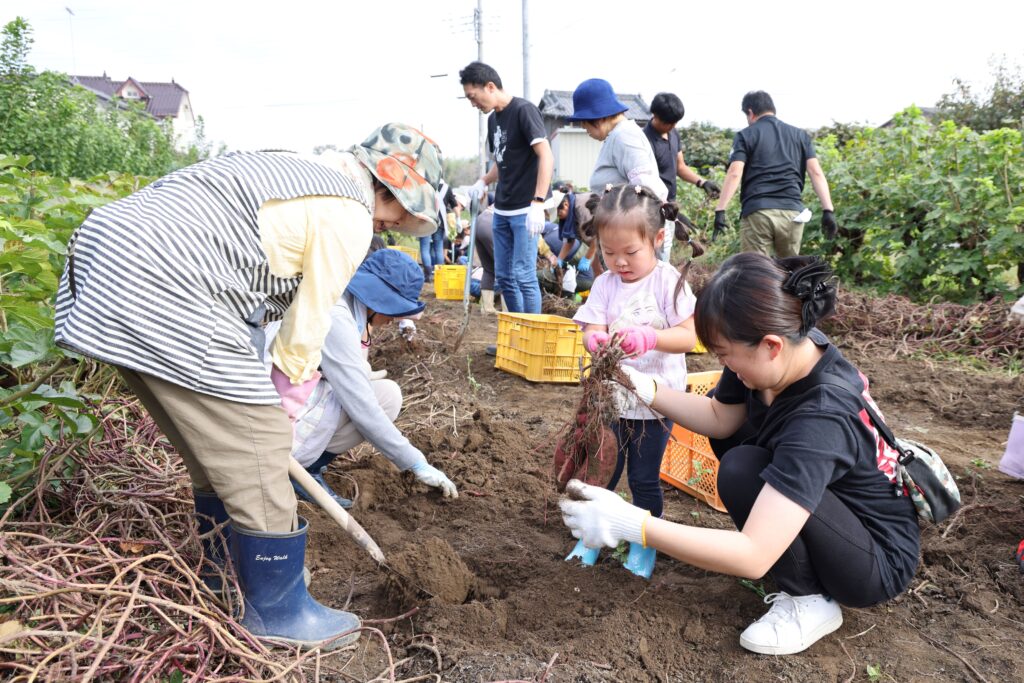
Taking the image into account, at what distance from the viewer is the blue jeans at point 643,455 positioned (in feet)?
7.74

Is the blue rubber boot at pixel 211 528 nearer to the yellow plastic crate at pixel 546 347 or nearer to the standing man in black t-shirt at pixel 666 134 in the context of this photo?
the yellow plastic crate at pixel 546 347

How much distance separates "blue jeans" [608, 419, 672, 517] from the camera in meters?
2.36

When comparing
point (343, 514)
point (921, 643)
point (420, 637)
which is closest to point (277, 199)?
point (343, 514)

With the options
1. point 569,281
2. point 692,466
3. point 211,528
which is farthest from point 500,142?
point 211,528

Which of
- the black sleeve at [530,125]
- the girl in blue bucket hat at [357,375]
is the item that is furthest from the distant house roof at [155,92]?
the girl in blue bucket hat at [357,375]

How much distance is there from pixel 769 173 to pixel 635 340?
3.82 meters

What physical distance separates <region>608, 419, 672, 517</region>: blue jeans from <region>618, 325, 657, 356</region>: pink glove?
27cm

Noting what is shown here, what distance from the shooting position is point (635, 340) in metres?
2.15

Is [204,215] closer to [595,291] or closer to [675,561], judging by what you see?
[595,291]

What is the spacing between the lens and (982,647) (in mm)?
1863

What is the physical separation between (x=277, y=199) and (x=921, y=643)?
195cm

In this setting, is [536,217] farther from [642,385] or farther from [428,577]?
[428,577]

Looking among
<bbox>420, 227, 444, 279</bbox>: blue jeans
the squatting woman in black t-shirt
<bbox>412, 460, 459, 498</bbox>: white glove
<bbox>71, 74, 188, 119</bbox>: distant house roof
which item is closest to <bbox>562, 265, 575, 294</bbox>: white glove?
<bbox>420, 227, 444, 279</bbox>: blue jeans

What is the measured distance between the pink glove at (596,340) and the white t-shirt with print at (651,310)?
90 millimetres
